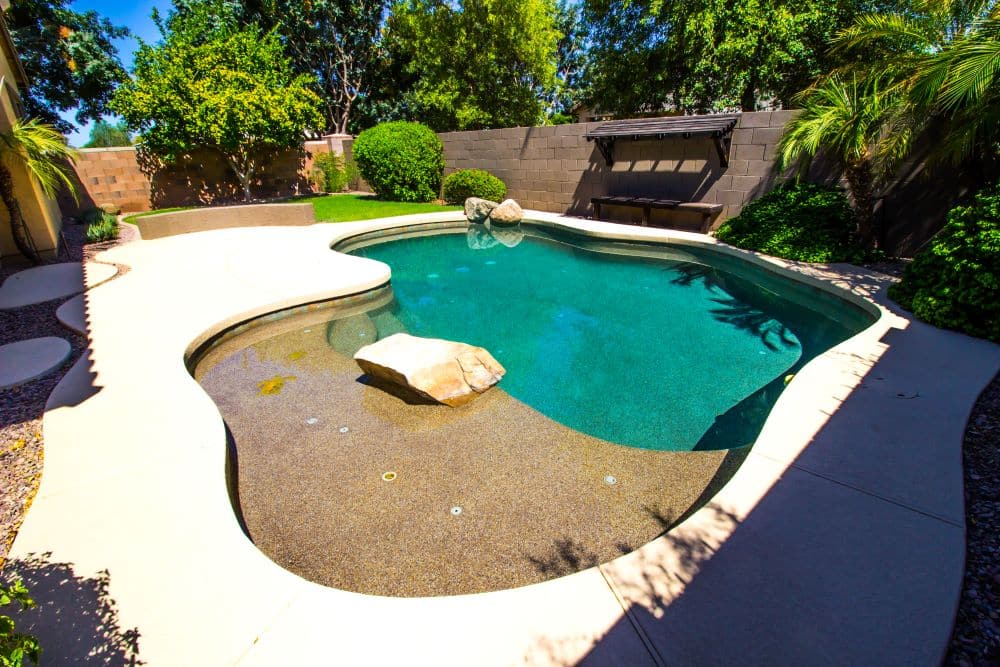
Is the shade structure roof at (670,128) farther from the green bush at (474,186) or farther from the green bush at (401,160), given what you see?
the green bush at (401,160)

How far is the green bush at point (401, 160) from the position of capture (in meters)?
15.1

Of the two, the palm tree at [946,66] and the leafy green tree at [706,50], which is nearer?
the palm tree at [946,66]

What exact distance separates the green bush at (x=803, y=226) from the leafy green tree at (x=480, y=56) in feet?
43.6

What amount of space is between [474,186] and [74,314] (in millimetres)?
10779

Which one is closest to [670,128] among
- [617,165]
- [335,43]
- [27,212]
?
[617,165]

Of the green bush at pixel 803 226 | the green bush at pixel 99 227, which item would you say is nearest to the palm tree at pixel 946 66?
the green bush at pixel 803 226

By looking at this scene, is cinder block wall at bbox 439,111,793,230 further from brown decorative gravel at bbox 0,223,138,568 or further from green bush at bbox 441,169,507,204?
Answer: brown decorative gravel at bbox 0,223,138,568

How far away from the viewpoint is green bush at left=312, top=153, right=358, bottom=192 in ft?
59.8

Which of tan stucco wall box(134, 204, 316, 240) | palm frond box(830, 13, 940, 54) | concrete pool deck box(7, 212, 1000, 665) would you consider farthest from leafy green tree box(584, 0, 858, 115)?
concrete pool deck box(7, 212, 1000, 665)

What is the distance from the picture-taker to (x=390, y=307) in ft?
25.1

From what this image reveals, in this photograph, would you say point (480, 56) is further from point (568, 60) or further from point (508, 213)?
point (568, 60)

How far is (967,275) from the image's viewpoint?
4.70m

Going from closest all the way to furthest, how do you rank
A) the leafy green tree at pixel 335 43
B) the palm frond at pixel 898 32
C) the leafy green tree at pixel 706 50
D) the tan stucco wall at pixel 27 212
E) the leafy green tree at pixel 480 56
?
1. the palm frond at pixel 898 32
2. the tan stucco wall at pixel 27 212
3. the leafy green tree at pixel 706 50
4. the leafy green tree at pixel 480 56
5. the leafy green tree at pixel 335 43

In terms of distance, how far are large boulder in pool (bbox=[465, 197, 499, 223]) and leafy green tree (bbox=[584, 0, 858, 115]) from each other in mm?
8774
